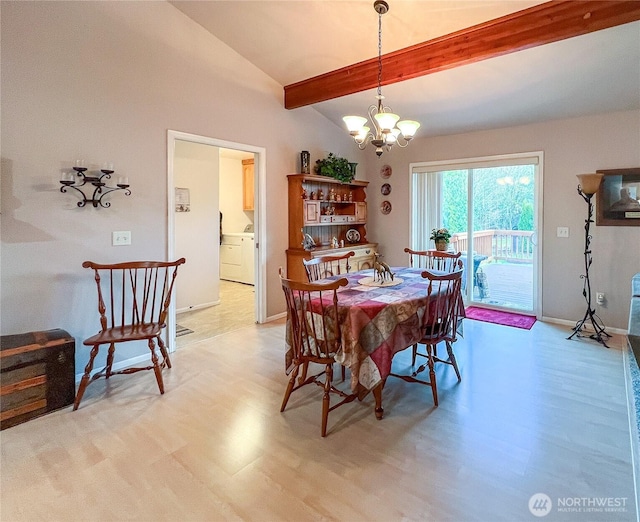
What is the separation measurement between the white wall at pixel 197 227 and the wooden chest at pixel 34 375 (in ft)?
8.38

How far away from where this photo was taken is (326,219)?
522 cm

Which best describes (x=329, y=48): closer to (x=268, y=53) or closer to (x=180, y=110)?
(x=268, y=53)

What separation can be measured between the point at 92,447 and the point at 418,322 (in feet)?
7.17

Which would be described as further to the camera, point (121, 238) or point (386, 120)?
point (121, 238)

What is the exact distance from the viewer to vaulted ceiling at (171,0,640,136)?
2.96 metres

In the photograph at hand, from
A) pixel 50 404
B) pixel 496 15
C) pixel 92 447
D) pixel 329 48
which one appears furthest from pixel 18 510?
pixel 496 15

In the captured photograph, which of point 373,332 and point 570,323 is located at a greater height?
point 373,332

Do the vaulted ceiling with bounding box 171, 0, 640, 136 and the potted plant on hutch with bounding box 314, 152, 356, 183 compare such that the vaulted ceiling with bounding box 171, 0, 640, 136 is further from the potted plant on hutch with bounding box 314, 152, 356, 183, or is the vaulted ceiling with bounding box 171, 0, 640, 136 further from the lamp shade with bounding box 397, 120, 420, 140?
the lamp shade with bounding box 397, 120, 420, 140

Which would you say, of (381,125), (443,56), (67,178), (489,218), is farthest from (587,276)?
(67,178)

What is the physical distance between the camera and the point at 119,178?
10.4 ft

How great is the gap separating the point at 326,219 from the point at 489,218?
225 cm

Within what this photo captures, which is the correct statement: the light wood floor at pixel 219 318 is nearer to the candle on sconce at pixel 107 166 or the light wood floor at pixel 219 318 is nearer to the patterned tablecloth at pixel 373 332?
the candle on sconce at pixel 107 166

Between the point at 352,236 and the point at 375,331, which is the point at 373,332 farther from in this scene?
the point at 352,236

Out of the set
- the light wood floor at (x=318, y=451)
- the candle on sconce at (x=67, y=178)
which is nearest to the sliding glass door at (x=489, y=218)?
the light wood floor at (x=318, y=451)
